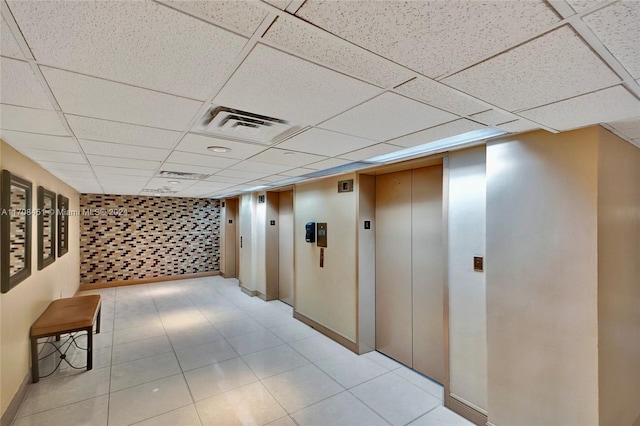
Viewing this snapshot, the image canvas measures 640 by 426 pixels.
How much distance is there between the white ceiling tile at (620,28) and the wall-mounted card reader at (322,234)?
12.5 feet

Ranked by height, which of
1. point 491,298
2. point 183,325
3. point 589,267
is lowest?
point 183,325

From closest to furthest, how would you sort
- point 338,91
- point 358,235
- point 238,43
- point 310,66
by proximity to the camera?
point 238,43
point 310,66
point 338,91
point 358,235

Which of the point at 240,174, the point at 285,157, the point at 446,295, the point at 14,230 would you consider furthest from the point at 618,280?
the point at 14,230

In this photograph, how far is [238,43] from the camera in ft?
3.55

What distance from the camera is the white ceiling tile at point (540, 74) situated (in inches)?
42.4

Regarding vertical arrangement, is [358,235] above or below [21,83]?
below

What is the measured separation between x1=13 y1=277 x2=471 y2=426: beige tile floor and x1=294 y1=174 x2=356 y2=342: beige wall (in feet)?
1.24

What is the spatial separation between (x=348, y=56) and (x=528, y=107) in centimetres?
115

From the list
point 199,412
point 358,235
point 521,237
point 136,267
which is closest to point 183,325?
point 199,412

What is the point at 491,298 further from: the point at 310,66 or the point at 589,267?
the point at 310,66

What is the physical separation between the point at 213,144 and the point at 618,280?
3392 millimetres

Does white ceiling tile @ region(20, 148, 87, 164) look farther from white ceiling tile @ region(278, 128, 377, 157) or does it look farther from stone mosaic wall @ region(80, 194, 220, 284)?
stone mosaic wall @ region(80, 194, 220, 284)

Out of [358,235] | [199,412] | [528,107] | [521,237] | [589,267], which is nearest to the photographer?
[528,107]

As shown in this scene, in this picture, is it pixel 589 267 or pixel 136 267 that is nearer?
pixel 589 267
